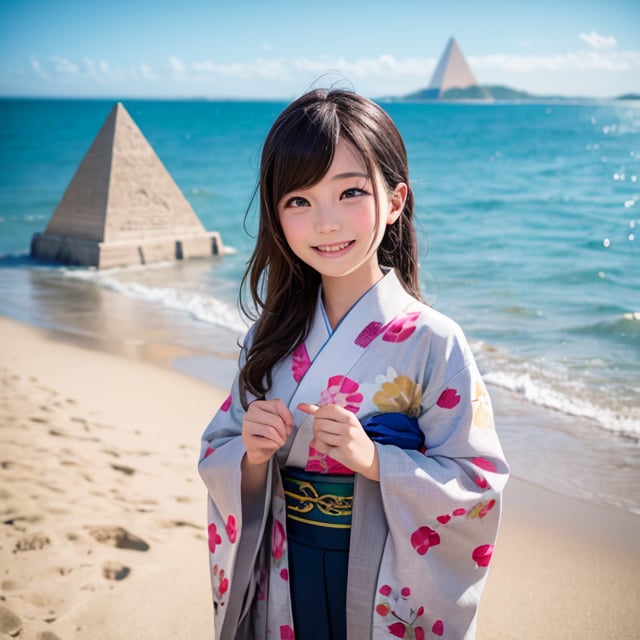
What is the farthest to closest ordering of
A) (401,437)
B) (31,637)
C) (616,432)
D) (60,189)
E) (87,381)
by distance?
(60,189) < (87,381) < (616,432) < (31,637) < (401,437)

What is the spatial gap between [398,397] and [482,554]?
1.10 feet

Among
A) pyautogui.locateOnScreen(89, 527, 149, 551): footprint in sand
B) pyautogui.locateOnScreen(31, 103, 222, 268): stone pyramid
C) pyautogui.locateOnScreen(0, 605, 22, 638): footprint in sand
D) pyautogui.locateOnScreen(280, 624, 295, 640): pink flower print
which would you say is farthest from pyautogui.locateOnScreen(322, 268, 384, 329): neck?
pyautogui.locateOnScreen(31, 103, 222, 268): stone pyramid

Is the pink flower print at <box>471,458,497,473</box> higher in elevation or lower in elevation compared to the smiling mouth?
lower

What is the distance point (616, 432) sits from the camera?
5.01 meters

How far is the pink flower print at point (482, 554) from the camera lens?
4.91ft

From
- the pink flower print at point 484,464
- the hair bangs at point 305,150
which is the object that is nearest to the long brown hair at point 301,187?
the hair bangs at point 305,150

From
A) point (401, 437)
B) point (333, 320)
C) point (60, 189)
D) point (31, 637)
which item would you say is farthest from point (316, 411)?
point (60, 189)

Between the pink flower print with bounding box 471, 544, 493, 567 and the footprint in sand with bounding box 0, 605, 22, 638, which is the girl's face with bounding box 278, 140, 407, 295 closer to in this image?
the pink flower print with bounding box 471, 544, 493, 567

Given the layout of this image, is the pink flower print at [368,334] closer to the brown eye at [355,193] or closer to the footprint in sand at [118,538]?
the brown eye at [355,193]

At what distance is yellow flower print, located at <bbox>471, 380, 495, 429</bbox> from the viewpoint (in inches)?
57.7

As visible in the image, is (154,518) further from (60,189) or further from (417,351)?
(60,189)

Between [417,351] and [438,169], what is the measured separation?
3375cm

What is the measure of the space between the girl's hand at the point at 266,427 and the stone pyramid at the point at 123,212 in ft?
38.4

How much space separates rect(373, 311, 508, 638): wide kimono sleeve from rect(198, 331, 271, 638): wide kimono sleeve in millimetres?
282
